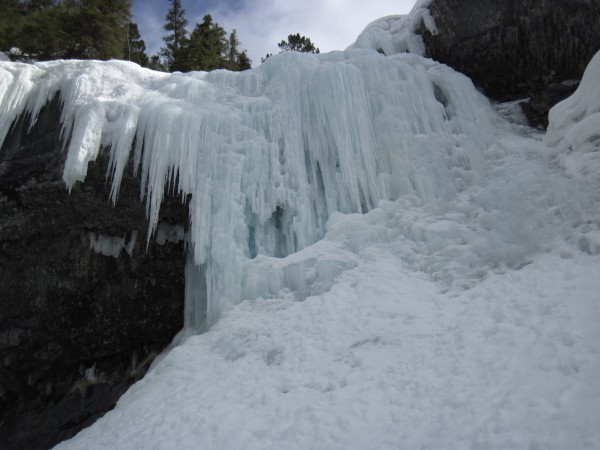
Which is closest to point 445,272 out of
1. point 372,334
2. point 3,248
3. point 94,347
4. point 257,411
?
point 372,334

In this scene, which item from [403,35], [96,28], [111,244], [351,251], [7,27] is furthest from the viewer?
[96,28]

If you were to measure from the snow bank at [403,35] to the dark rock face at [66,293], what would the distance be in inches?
263

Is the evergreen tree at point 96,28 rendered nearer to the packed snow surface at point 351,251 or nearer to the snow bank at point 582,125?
the packed snow surface at point 351,251

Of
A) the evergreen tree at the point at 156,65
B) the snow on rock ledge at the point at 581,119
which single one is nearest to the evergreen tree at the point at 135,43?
the evergreen tree at the point at 156,65

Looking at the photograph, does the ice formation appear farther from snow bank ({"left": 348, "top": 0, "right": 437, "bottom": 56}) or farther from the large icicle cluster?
snow bank ({"left": 348, "top": 0, "right": 437, "bottom": 56})

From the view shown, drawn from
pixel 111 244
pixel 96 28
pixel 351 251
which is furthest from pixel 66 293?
pixel 96 28

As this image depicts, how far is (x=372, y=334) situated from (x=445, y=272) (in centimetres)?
150

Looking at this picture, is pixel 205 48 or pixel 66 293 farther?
pixel 205 48

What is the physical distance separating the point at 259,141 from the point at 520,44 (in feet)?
20.6

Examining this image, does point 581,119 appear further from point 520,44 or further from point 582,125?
point 520,44

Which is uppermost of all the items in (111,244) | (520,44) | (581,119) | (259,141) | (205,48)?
(205,48)

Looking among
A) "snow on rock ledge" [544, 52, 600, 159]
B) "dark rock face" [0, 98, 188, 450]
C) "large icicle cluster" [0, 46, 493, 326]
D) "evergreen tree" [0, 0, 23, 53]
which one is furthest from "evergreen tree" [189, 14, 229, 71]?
"snow on rock ledge" [544, 52, 600, 159]

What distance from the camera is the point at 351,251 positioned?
685 centimetres

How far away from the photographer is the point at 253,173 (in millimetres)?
7602
